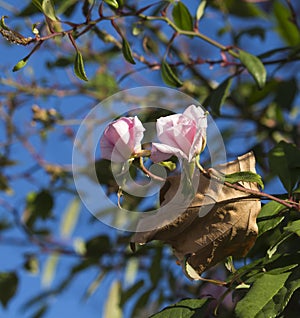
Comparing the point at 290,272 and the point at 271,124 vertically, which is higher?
the point at 290,272

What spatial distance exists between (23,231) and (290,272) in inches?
39.7

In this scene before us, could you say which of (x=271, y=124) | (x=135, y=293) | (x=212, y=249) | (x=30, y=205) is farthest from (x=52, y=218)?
(x=212, y=249)

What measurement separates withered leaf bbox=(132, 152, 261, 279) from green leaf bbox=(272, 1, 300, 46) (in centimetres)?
89

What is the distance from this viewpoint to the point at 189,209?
26.8 inches

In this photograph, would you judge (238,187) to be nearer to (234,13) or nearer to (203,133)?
(203,133)

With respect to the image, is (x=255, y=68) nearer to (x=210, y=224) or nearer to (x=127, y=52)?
(x=127, y=52)

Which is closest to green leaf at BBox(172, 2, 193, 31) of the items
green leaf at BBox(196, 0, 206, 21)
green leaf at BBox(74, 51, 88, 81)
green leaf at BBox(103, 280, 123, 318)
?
→ green leaf at BBox(196, 0, 206, 21)

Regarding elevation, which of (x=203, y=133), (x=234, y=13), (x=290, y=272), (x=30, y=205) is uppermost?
(x=203, y=133)

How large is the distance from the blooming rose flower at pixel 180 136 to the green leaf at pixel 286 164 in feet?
0.53

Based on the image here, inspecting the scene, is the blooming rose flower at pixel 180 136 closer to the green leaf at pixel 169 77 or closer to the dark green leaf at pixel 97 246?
the green leaf at pixel 169 77

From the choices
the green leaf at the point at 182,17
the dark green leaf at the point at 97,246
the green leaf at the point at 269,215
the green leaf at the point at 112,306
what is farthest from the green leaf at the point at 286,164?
the green leaf at the point at 112,306

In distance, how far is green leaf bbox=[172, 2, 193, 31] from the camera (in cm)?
100

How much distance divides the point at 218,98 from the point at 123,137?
386 millimetres

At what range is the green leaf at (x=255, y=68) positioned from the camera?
3.16ft
